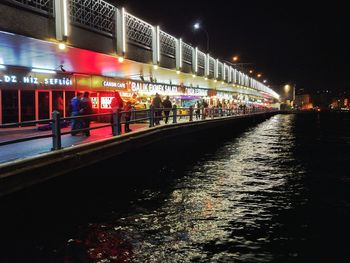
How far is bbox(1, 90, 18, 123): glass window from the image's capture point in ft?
77.7

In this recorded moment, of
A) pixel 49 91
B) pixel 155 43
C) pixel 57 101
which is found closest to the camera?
pixel 155 43

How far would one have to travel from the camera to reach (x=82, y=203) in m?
9.62

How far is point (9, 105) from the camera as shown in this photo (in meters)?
24.1

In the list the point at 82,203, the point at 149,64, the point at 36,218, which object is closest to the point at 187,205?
the point at 82,203

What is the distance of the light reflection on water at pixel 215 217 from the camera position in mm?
6535

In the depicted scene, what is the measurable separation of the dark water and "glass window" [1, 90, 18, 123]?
11.2 meters

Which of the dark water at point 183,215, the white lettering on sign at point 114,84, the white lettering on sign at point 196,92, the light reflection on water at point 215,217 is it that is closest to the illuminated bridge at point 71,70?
the white lettering on sign at point 114,84

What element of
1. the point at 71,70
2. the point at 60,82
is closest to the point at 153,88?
the point at 71,70

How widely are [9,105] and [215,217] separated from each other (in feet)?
59.6

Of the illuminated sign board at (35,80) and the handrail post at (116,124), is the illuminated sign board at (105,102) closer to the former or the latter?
the illuminated sign board at (35,80)

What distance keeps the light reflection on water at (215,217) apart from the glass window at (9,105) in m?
12.9

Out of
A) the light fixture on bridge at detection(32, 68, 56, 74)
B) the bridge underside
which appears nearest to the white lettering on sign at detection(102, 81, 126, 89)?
the bridge underside

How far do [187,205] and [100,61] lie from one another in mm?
14875

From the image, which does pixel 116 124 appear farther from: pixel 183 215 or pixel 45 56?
pixel 183 215
